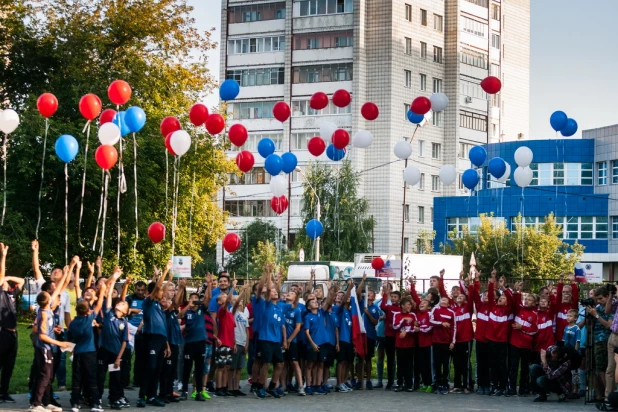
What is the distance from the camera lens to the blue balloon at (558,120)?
79.5ft

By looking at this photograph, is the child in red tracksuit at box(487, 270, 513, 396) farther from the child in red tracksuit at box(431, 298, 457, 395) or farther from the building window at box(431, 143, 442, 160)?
the building window at box(431, 143, 442, 160)

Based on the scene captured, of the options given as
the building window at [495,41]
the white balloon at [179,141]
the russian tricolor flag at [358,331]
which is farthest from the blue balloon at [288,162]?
the building window at [495,41]

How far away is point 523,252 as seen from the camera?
5719 cm

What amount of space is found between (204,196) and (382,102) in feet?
88.8

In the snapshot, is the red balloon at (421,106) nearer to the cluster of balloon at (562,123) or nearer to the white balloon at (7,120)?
the cluster of balloon at (562,123)

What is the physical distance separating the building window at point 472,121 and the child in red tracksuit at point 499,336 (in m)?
56.3

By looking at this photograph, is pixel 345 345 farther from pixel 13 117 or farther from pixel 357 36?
pixel 357 36

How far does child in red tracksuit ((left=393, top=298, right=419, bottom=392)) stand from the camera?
64.8 ft

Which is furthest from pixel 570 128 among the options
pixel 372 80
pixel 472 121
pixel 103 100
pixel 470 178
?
pixel 472 121

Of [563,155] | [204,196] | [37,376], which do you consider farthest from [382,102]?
[37,376]

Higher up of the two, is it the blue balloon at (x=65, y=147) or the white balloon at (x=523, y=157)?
the white balloon at (x=523, y=157)

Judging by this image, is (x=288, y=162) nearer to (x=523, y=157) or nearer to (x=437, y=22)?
(x=523, y=157)

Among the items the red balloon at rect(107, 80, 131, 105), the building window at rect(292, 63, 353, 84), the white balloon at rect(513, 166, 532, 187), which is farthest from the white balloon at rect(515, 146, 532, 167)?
the building window at rect(292, 63, 353, 84)

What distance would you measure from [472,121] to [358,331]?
5802 cm
